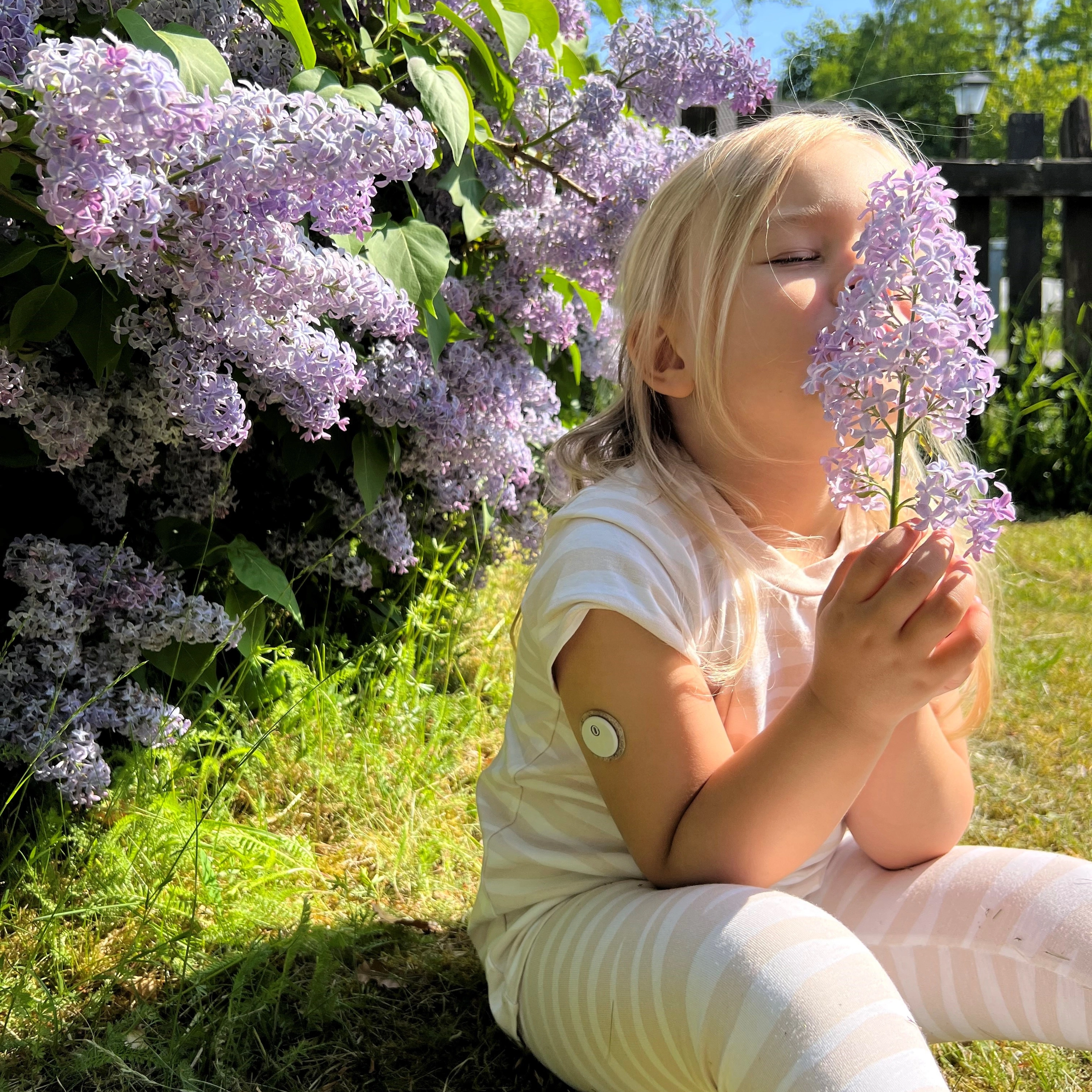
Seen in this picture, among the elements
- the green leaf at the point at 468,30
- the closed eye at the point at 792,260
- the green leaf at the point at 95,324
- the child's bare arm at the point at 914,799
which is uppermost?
the green leaf at the point at 468,30

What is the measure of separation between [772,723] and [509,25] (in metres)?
1.31

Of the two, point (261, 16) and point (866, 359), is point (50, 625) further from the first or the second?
point (866, 359)

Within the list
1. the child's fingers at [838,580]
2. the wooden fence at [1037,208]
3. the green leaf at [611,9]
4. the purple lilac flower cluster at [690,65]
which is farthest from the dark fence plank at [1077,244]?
the child's fingers at [838,580]

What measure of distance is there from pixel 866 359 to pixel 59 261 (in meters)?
1.04

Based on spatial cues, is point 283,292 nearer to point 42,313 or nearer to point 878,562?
point 42,313

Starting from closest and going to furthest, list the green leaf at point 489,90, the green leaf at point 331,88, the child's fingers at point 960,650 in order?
the child's fingers at point 960,650 < the green leaf at point 331,88 < the green leaf at point 489,90

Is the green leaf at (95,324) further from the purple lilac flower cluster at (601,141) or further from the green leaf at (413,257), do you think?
the purple lilac flower cluster at (601,141)

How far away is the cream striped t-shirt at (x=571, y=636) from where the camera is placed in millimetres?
1277

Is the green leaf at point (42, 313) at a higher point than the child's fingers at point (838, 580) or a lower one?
higher

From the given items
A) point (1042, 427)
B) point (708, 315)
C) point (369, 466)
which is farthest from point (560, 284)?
point (1042, 427)

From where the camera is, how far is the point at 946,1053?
1527 millimetres

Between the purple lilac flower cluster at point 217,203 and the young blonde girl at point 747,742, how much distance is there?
39cm

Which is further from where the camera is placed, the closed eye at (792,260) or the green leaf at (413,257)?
the green leaf at (413,257)

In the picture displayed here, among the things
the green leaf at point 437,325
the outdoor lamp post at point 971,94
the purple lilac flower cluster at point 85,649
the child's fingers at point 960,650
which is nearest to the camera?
the child's fingers at point 960,650
